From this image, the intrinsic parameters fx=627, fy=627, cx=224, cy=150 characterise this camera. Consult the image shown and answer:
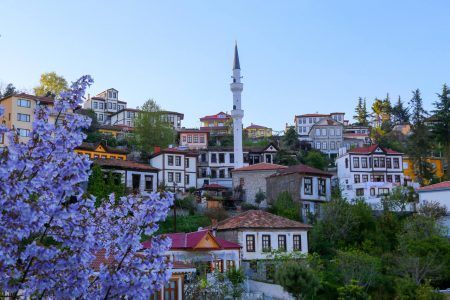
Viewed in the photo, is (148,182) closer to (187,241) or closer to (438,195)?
(187,241)

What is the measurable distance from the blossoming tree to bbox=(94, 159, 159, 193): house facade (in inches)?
1614

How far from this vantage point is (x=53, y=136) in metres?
8.50

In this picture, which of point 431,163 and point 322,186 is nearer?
point 322,186

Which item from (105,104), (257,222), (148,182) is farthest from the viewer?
(105,104)

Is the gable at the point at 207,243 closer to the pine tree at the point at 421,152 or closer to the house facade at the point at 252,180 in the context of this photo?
the house facade at the point at 252,180

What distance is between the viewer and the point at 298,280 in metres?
29.9

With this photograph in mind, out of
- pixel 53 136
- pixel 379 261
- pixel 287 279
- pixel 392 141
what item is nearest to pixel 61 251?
pixel 53 136

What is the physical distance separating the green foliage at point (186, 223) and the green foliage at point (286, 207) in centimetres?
609

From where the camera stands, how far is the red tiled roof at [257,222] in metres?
39.8

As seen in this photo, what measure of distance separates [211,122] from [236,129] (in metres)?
43.2

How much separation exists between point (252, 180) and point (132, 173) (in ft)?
44.2

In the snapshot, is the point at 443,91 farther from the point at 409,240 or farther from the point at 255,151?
the point at 409,240

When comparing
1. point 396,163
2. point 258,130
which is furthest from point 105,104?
point 396,163

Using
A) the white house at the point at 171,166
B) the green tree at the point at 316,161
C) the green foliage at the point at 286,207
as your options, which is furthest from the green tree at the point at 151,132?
the green foliage at the point at 286,207
